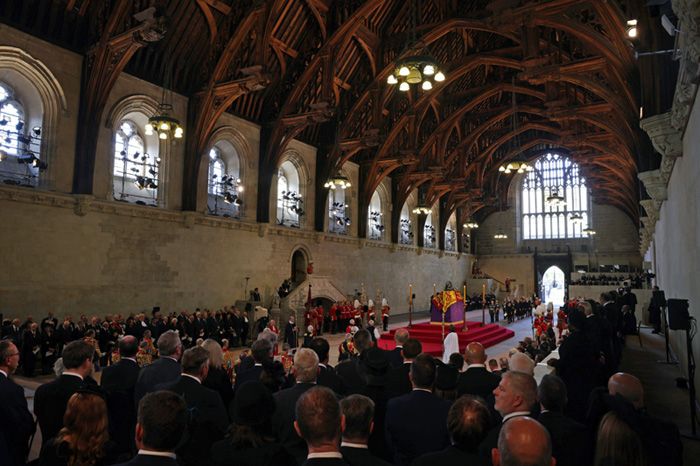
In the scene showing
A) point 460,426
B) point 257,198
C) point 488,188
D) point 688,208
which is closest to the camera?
point 460,426

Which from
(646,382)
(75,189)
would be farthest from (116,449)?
(75,189)

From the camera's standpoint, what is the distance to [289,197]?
67.0 feet

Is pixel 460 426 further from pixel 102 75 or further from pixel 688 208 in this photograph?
pixel 102 75

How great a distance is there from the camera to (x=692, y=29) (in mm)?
4113

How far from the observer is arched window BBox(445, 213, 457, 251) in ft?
115

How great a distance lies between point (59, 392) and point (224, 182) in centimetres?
1450

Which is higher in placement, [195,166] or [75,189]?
[195,166]

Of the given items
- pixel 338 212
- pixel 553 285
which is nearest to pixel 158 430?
pixel 338 212

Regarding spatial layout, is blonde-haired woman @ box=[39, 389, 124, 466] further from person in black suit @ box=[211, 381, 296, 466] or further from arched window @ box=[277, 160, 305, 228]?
arched window @ box=[277, 160, 305, 228]

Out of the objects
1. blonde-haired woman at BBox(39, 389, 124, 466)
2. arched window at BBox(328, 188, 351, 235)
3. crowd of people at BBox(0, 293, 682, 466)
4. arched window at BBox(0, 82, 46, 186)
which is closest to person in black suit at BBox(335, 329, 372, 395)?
crowd of people at BBox(0, 293, 682, 466)

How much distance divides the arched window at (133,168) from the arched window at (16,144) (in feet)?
6.83

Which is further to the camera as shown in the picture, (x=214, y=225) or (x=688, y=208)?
(x=214, y=225)

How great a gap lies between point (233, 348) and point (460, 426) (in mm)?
13775

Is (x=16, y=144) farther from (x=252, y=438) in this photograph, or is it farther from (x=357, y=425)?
(x=357, y=425)
